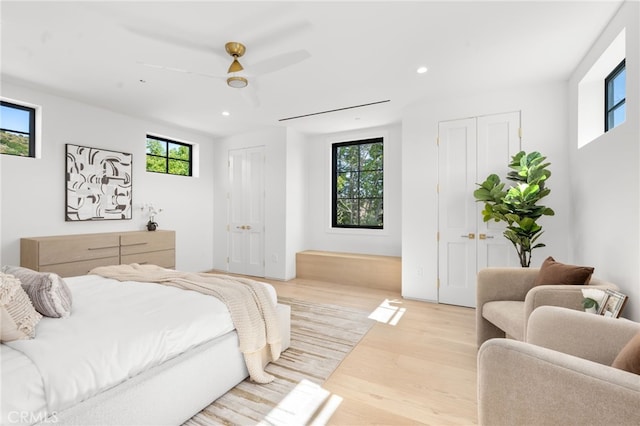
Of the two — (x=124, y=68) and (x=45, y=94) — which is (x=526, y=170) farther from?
(x=45, y=94)

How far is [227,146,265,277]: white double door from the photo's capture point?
Answer: 515cm

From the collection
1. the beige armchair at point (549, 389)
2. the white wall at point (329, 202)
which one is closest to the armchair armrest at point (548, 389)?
the beige armchair at point (549, 389)

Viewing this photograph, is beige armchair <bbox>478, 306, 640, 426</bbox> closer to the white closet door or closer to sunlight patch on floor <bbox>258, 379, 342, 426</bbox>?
sunlight patch on floor <bbox>258, 379, 342, 426</bbox>

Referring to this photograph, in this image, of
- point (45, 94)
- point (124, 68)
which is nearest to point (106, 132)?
point (45, 94)

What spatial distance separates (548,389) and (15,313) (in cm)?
220

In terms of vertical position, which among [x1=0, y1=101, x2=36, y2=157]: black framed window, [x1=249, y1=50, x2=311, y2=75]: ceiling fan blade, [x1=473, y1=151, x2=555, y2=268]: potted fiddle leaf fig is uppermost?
[x1=249, y1=50, x2=311, y2=75]: ceiling fan blade

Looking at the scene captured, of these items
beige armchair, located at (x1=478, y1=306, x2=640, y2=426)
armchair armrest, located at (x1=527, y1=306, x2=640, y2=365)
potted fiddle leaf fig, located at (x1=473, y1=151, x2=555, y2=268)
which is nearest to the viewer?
beige armchair, located at (x1=478, y1=306, x2=640, y2=426)

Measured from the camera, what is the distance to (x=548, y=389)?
887 millimetres

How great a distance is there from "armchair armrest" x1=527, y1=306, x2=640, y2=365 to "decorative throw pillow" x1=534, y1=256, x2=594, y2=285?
2.33 feet

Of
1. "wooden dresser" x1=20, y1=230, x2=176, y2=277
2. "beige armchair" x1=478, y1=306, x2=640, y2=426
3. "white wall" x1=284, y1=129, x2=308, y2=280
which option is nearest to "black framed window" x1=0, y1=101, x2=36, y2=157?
"wooden dresser" x1=20, y1=230, x2=176, y2=277

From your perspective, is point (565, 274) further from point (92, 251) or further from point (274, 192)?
point (92, 251)

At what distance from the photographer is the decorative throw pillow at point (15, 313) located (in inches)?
49.4

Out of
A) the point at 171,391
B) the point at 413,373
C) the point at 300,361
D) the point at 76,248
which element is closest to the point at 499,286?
the point at 413,373

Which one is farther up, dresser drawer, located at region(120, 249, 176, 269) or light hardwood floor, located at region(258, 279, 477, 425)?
dresser drawer, located at region(120, 249, 176, 269)
